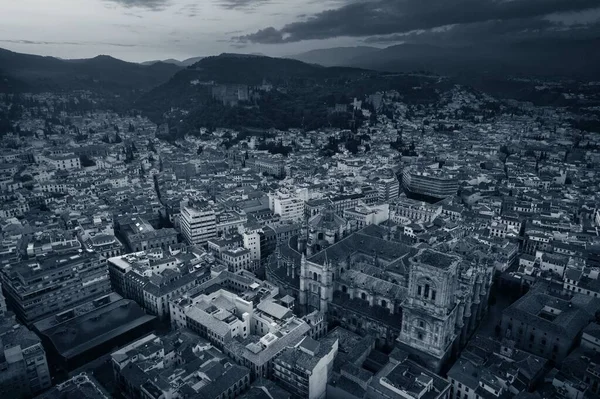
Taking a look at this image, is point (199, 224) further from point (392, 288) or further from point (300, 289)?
point (392, 288)

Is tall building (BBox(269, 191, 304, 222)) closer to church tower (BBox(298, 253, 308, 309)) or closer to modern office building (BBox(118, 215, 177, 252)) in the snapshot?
modern office building (BBox(118, 215, 177, 252))

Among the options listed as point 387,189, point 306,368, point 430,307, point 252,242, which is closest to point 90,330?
point 306,368

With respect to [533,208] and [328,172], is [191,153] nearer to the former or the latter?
[328,172]

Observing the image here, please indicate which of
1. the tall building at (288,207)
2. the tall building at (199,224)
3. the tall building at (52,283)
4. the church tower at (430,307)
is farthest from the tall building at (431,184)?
the tall building at (52,283)

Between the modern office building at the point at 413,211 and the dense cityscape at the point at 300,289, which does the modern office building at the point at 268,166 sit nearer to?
the dense cityscape at the point at 300,289

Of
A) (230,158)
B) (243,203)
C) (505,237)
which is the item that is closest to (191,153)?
(230,158)

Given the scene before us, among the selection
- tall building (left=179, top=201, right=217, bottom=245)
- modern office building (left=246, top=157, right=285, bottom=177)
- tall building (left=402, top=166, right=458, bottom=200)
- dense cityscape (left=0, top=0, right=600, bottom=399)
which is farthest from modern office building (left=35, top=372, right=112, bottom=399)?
modern office building (left=246, top=157, right=285, bottom=177)
